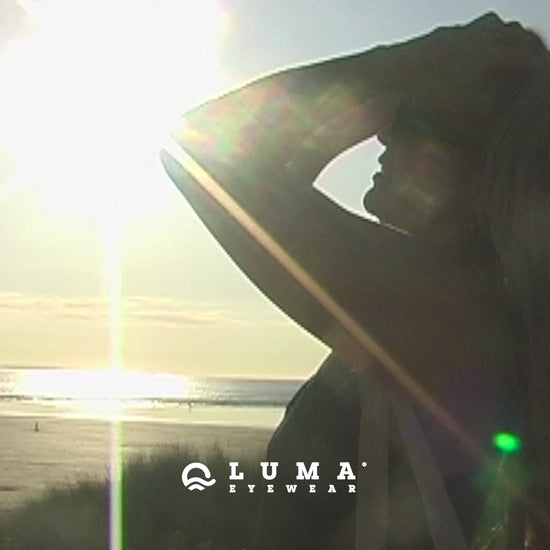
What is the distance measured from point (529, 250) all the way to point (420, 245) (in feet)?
0.48

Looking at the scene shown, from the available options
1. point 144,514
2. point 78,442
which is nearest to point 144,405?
point 78,442

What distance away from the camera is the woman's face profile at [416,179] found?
1239 millimetres

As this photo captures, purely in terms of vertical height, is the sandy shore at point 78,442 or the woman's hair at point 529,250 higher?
the sandy shore at point 78,442

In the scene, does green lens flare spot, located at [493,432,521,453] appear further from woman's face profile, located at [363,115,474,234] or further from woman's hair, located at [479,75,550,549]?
woman's face profile, located at [363,115,474,234]

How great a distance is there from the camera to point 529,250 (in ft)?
3.42

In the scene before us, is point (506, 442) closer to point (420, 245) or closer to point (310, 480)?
point (420, 245)

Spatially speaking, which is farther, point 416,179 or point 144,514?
point 144,514

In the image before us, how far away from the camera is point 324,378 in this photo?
4.65ft

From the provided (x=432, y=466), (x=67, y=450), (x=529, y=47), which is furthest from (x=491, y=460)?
(x=67, y=450)

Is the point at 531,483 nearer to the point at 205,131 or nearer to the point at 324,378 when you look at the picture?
the point at 324,378

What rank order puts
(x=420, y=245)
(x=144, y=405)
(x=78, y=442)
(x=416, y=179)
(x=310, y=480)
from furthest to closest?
(x=144, y=405), (x=78, y=442), (x=310, y=480), (x=416, y=179), (x=420, y=245)

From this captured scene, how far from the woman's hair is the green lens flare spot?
2cm

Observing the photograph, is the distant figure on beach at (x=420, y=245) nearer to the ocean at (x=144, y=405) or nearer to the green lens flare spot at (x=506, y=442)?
the green lens flare spot at (x=506, y=442)

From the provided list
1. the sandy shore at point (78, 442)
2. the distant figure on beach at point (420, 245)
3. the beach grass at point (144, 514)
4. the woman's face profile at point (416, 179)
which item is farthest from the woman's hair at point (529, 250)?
the sandy shore at point (78, 442)
